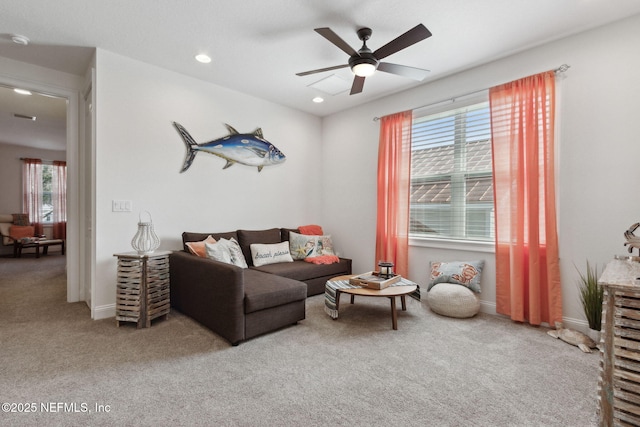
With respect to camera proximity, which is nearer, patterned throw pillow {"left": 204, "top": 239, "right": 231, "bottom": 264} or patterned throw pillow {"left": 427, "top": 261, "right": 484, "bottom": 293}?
patterned throw pillow {"left": 204, "top": 239, "right": 231, "bottom": 264}

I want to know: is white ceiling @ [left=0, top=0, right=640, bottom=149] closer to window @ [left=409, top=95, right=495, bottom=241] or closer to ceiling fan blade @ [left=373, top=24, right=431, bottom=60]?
ceiling fan blade @ [left=373, top=24, right=431, bottom=60]

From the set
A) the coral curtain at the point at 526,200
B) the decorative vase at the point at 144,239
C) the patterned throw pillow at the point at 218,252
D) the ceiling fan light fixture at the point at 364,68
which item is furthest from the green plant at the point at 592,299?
the decorative vase at the point at 144,239

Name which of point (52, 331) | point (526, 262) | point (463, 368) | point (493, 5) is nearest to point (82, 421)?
point (52, 331)

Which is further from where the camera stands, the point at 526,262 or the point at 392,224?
the point at 392,224

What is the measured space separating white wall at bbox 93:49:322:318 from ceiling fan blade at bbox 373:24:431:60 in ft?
7.39

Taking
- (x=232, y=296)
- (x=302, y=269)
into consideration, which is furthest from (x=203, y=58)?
(x=302, y=269)

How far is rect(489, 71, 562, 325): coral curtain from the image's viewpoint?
110 inches

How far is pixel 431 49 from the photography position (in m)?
2.98

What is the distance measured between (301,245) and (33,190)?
772 centimetres

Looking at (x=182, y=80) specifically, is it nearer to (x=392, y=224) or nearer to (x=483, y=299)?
(x=392, y=224)

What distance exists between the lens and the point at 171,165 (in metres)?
3.47

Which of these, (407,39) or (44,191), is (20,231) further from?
(407,39)

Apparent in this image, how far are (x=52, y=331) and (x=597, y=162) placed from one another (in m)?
4.96

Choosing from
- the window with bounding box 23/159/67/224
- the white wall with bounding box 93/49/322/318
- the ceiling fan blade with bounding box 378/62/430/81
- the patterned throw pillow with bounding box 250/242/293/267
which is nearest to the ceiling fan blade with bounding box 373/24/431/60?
the ceiling fan blade with bounding box 378/62/430/81
